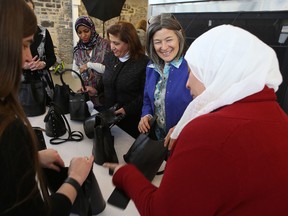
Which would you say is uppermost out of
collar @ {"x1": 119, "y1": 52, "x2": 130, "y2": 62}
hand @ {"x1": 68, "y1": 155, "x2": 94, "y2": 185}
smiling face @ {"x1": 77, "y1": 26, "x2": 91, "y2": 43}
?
smiling face @ {"x1": 77, "y1": 26, "x2": 91, "y2": 43}

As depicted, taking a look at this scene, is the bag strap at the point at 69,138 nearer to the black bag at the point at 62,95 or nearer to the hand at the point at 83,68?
the black bag at the point at 62,95

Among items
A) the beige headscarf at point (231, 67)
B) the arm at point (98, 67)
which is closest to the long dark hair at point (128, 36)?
the arm at point (98, 67)

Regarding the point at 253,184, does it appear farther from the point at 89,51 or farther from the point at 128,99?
the point at 89,51

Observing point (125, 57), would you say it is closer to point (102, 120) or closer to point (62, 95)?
point (62, 95)

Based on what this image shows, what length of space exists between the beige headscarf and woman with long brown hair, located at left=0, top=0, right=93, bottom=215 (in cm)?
45

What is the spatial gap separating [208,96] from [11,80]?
492 mm

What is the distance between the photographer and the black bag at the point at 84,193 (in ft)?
2.46

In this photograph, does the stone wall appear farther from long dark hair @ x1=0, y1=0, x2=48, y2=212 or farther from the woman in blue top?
long dark hair @ x1=0, y1=0, x2=48, y2=212

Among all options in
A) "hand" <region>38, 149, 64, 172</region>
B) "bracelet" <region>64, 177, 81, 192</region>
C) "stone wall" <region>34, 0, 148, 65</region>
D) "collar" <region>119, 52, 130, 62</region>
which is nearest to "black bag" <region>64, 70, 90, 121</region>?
"collar" <region>119, 52, 130, 62</region>

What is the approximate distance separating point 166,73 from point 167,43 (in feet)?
0.57

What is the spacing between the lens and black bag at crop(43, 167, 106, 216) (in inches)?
29.5

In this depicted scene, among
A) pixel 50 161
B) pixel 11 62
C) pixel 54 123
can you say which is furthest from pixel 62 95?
pixel 11 62

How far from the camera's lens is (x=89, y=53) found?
7.09ft

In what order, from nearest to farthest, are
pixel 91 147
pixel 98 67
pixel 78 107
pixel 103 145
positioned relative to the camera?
pixel 103 145
pixel 91 147
pixel 78 107
pixel 98 67
